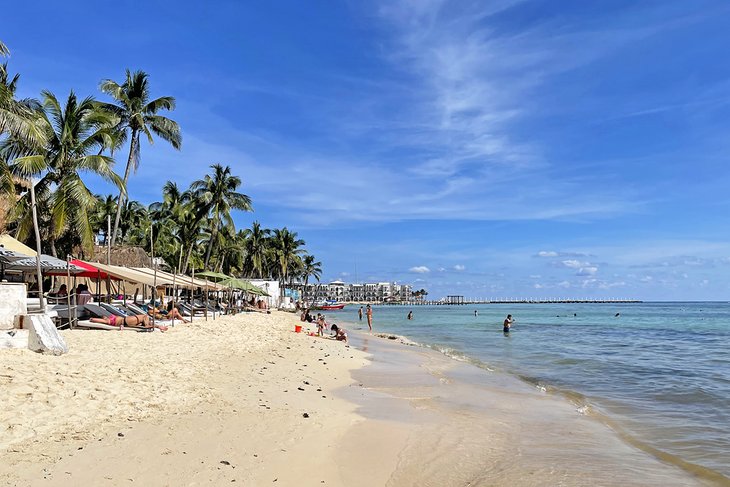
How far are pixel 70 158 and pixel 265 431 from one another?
1631 cm

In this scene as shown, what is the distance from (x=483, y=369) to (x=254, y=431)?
441 inches

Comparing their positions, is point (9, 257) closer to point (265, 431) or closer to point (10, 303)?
point (10, 303)

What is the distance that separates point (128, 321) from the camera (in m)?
16.1

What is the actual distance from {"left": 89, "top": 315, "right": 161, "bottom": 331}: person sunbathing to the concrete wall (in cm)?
558

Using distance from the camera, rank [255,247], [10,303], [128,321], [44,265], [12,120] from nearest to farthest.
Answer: [10,303]
[12,120]
[44,265]
[128,321]
[255,247]

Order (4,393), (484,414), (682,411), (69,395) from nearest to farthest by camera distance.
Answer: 1. (4,393)
2. (69,395)
3. (484,414)
4. (682,411)

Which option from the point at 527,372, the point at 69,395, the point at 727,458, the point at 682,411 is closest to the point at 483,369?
the point at 527,372

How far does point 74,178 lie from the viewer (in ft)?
55.7

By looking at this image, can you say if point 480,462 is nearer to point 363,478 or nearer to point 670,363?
point 363,478

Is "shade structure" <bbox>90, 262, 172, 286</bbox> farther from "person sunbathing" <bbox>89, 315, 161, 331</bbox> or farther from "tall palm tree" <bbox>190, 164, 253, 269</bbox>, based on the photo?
"tall palm tree" <bbox>190, 164, 253, 269</bbox>

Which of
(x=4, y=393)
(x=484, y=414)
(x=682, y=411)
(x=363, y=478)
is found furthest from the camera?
(x=682, y=411)

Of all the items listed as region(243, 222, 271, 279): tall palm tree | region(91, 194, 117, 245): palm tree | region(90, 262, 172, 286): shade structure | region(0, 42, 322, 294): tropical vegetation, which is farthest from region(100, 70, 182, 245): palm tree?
region(243, 222, 271, 279): tall palm tree

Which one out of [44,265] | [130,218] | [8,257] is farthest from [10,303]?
[130,218]

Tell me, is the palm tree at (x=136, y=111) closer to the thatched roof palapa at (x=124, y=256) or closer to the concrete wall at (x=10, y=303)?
the thatched roof palapa at (x=124, y=256)
